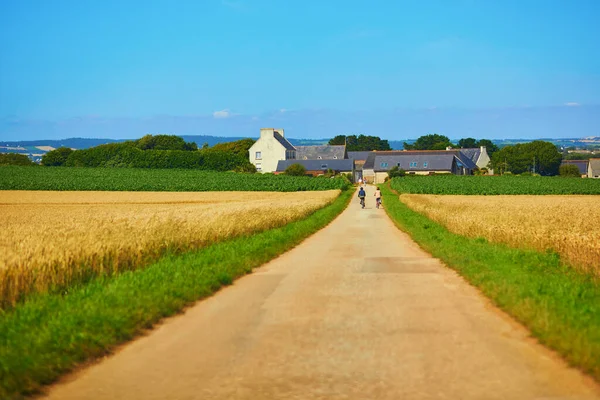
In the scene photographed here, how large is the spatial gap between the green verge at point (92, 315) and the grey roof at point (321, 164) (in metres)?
121

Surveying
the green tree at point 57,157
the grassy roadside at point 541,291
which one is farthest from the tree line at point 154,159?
the grassy roadside at point 541,291

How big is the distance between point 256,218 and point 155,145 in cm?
16284

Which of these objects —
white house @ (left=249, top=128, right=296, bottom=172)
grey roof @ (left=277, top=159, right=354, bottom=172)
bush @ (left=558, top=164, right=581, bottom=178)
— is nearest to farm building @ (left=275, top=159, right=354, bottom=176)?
grey roof @ (left=277, top=159, right=354, bottom=172)

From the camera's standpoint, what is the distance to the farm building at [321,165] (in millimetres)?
137500

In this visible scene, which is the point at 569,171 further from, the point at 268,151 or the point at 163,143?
the point at 163,143

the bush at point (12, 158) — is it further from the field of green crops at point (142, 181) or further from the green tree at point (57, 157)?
the field of green crops at point (142, 181)

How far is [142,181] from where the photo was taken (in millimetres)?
86625

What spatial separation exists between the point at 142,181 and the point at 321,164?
2371 inches

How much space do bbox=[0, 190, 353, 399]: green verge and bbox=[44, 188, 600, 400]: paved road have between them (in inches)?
12.3

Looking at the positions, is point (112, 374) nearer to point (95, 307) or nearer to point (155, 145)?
point (95, 307)

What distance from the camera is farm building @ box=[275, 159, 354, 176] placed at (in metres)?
138

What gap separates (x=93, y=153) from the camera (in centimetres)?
12631

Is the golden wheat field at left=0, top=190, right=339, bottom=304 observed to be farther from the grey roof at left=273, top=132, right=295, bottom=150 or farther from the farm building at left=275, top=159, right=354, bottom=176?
the grey roof at left=273, top=132, right=295, bottom=150

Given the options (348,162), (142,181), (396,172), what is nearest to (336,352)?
(142,181)
